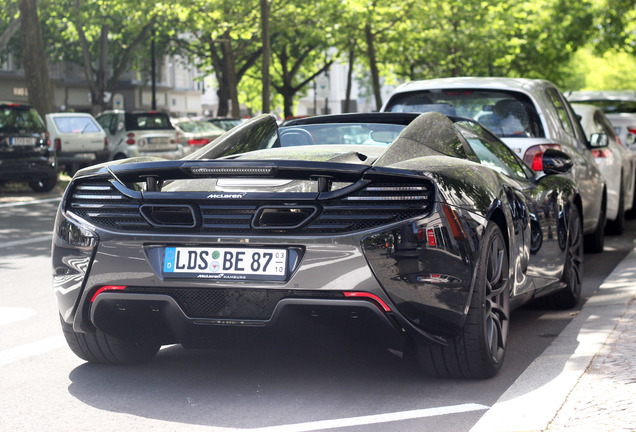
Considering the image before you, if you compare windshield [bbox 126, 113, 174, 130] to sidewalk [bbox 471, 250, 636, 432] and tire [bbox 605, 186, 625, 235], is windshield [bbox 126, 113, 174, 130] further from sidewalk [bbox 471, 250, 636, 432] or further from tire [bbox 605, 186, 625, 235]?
sidewalk [bbox 471, 250, 636, 432]

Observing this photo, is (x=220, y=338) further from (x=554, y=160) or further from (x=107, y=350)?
(x=554, y=160)

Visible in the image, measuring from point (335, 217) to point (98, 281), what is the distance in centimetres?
112

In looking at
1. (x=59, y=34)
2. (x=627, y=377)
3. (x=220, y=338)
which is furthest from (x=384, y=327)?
(x=59, y=34)

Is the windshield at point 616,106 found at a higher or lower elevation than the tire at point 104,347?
higher

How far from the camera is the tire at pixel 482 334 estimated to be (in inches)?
204

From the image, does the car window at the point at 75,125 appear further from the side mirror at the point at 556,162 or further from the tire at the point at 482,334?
the tire at the point at 482,334

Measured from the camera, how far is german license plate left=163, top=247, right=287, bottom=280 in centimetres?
483

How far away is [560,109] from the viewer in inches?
420

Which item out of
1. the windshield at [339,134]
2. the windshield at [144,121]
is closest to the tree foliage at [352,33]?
the windshield at [144,121]

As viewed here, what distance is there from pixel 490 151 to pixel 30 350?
114 inches

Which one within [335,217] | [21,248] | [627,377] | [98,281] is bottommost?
[21,248]

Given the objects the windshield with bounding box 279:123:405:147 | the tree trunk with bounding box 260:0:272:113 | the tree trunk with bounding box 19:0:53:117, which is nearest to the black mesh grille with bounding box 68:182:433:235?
the windshield with bounding box 279:123:405:147

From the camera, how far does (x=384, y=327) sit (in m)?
4.87

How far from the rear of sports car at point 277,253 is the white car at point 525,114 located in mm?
4660
